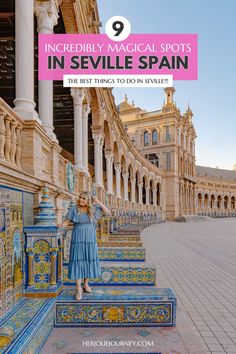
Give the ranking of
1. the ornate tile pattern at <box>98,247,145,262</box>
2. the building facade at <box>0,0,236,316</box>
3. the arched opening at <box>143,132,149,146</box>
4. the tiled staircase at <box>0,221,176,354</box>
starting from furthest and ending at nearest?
the arched opening at <box>143,132,149,146</box>, the ornate tile pattern at <box>98,247,145,262</box>, the building facade at <box>0,0,236,316</box>, the tiled staircase at <box>0,221,176,354</box>

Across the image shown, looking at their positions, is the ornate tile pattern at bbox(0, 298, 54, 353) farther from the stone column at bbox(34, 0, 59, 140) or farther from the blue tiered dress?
the stone column at bbox(34, 0, 59, 140)

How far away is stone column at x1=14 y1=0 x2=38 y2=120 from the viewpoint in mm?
5008

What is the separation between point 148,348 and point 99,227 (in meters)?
7.36

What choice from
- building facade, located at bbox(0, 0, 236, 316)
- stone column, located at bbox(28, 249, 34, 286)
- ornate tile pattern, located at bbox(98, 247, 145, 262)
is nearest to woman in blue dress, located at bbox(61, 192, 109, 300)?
building facade, located at bbox(0, 0, 236, 316)

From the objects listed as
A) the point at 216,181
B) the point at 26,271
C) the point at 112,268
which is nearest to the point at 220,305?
the point at 112,268

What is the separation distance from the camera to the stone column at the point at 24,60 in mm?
5008

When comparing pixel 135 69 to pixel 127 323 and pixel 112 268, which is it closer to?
pixel 112 268

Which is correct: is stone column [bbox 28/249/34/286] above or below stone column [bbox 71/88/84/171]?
below

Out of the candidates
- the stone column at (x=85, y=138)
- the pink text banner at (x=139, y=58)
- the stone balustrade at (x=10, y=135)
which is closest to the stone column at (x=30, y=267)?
the stone balustrade at (x=10, y=135)

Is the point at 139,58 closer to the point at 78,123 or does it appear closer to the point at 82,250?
the point at 82,250

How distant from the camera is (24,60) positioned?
5.12 meters

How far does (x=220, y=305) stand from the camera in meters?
5.38

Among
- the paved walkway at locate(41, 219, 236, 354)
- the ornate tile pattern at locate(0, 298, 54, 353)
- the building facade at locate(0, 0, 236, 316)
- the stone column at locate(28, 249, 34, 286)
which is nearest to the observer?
the ornate tile pattern at locate(0, 298, 54, 353)

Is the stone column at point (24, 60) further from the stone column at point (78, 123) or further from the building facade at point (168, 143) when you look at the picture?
the building facade at point (168, 143)
